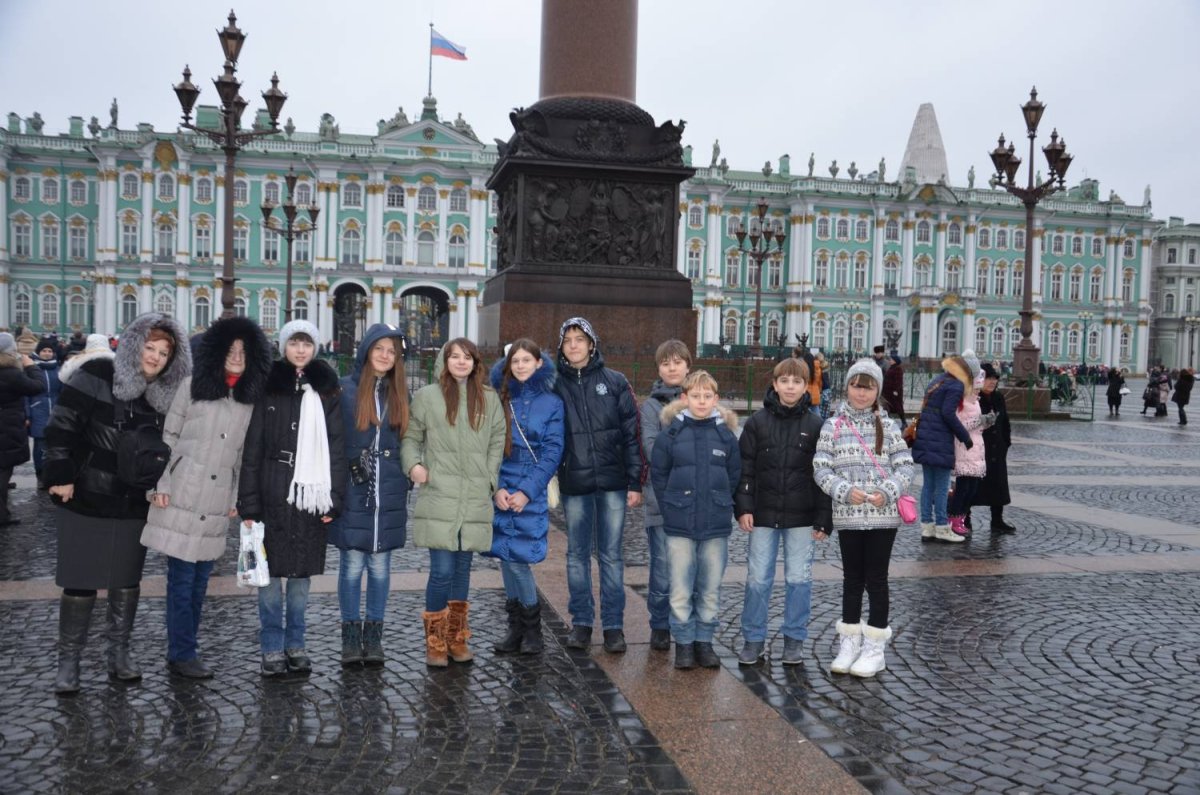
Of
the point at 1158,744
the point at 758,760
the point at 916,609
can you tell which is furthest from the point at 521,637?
the point at 1158,744

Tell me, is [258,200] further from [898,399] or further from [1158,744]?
[1158,744]

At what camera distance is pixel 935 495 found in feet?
26.7

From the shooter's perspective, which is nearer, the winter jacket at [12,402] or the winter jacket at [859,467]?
the winter jacket at [859,467]

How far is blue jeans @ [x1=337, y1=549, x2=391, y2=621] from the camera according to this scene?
4.79 metres

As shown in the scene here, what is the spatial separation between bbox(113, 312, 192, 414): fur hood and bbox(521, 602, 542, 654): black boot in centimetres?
193

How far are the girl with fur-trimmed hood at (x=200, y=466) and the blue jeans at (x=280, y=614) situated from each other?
0.28m

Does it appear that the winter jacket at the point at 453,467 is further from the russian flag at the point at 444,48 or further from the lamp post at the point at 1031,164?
the russian flag at the point at 444,48

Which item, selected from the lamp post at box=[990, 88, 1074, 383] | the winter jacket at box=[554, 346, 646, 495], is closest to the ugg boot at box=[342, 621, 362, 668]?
the winter jacket at box=[554, 346, 646, 495]

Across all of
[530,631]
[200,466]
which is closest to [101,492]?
[200,466]

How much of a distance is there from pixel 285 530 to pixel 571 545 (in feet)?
4.74

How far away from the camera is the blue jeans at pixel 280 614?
15.2 ft

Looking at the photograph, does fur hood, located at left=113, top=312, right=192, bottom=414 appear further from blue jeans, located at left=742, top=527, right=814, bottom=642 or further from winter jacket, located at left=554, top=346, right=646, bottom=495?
blue jeans, located at left=742, top=527, right=814, bottom=642

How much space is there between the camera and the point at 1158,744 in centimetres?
394

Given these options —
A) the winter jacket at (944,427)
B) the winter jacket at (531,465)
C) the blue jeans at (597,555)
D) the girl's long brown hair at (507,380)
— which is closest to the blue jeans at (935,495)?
the winter jacket at (944,427)
